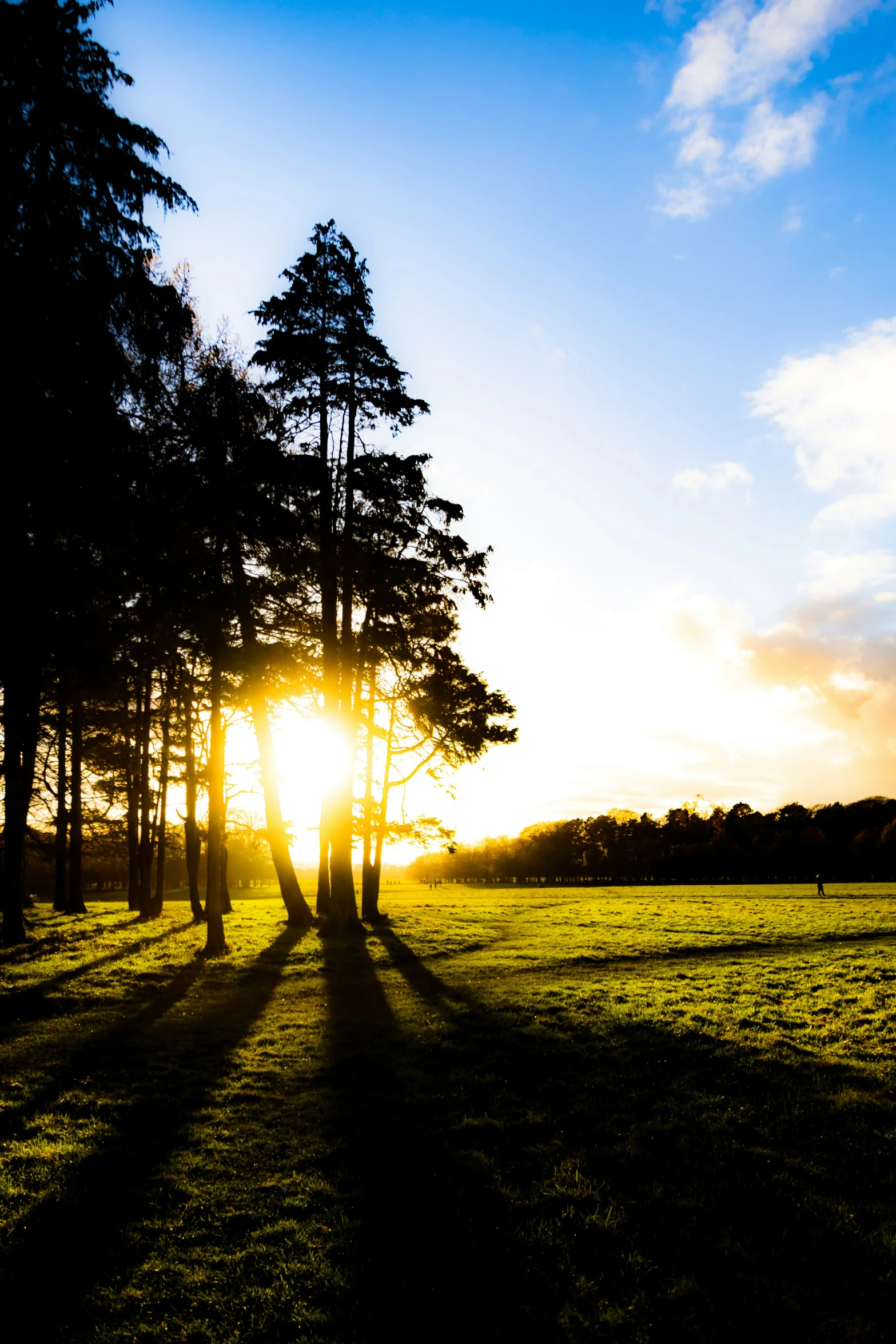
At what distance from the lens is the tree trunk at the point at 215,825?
1686 cm

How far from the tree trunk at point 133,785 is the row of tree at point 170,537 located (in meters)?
0.16

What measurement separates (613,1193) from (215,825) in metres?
13.5

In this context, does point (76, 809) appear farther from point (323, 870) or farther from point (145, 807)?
point (323, 870)

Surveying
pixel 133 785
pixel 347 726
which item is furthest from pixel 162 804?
pixel 347 726

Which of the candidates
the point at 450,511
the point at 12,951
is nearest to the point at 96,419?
the point at 450,511

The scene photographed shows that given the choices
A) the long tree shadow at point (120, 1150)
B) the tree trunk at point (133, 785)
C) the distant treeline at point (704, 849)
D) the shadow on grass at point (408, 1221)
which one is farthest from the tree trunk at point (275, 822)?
the distant treeline at point (704, 849)

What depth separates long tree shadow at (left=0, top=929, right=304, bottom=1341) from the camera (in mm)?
4672

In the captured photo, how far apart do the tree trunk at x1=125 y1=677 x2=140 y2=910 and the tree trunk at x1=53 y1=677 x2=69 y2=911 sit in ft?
7.36

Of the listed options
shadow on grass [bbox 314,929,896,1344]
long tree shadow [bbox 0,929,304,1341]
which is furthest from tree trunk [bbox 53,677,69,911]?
shadow on grass [bbox 314,929,896,1344]

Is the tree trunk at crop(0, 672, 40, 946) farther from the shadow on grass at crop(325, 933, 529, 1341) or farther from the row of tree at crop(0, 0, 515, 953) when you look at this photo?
the shadow on grass at crop(325, 933, 529, 1341)

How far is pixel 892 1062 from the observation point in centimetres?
896

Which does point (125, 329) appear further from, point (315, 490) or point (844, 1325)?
point (844, 1325)

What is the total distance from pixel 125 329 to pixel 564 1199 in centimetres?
1381

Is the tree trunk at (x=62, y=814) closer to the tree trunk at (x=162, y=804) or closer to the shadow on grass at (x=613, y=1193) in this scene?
the tree trunk at (x=162, y=804)
